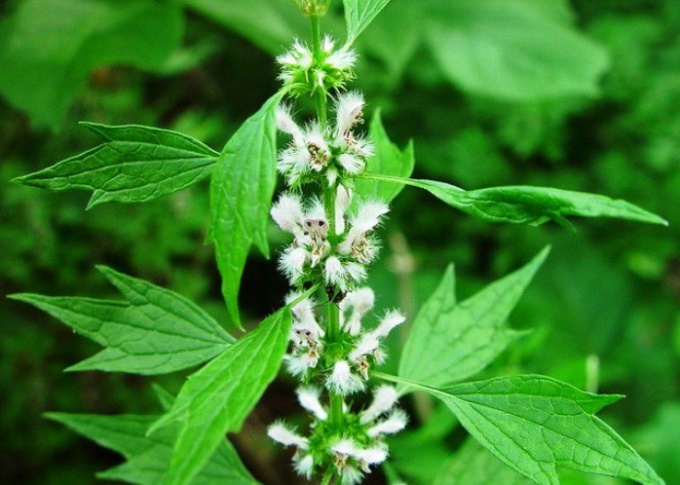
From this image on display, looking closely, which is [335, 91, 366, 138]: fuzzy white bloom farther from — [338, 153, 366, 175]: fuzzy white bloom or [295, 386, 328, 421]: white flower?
[295, 386, 328, 421]: white flower

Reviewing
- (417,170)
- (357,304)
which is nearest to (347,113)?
(357,304)

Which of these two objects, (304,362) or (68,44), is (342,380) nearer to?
(304,362)

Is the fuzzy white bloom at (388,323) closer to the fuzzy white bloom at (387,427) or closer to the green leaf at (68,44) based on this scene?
the fuzzy white bloom at (387,427)

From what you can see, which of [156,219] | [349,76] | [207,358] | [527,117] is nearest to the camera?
[349,76]

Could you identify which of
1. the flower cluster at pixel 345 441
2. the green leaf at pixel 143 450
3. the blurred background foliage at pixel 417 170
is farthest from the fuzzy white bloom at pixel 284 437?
the blurred background foliage at pixel 417 170

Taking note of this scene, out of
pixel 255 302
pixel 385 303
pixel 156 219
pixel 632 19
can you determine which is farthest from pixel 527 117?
pixel 156 219

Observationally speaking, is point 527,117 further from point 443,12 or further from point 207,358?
point 207,358
